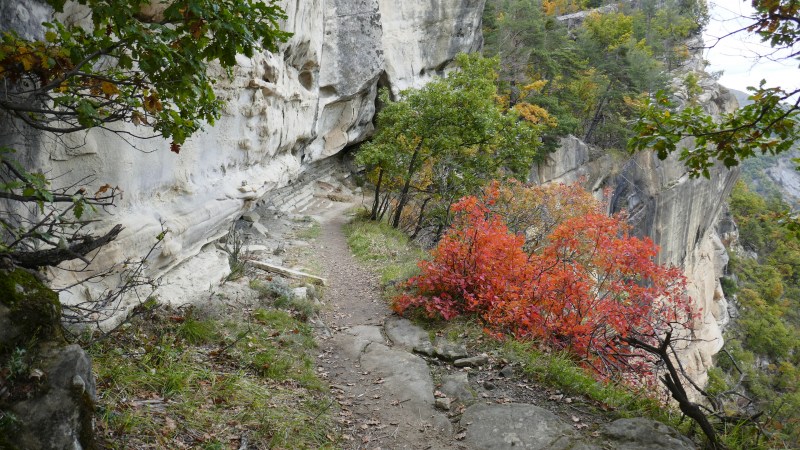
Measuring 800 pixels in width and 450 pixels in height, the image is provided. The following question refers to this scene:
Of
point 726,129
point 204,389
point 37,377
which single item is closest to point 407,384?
point 204,389

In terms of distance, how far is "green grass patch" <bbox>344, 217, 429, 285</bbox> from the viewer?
10.9 meters

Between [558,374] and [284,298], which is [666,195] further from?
[284,298]

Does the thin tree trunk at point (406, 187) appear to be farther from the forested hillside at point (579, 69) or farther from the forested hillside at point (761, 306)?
the forested hillside at point (761, 306)

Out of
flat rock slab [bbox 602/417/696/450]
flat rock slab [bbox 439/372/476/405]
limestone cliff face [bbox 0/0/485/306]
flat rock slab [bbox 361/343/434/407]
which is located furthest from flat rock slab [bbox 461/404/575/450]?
limestone cliff face [bbox 0/0/485/306]

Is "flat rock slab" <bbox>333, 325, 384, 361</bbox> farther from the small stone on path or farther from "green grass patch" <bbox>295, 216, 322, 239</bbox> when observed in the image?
"green grass patch" <bbox>295, 216, 322, 239</bbox>

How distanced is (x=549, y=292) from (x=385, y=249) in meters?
7.13

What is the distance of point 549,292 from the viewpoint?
7.23 meters

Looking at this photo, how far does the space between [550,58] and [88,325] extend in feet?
94.5

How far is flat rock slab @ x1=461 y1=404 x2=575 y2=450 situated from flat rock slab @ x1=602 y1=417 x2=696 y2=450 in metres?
0.41

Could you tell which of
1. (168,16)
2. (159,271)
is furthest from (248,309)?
(168,16)

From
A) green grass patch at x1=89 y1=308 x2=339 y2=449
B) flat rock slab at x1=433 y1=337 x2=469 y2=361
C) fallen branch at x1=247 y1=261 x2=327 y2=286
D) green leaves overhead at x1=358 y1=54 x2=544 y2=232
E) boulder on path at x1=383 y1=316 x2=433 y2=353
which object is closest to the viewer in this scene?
green grass patch at x1=89 y1=308 x2=339 y2=449

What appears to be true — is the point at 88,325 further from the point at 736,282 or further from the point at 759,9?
the point at 736,282

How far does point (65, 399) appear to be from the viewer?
9.12 feet

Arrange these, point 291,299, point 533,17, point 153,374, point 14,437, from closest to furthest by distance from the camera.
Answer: point 14,437 → point 153,374 → point 291,299 → point 533,17
